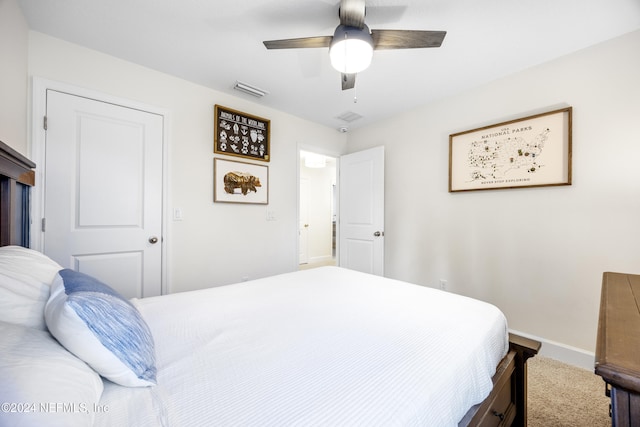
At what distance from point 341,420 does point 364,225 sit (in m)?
2.98

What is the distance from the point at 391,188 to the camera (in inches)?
131

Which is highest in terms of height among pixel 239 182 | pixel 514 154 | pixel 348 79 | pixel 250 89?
pixel 250 89

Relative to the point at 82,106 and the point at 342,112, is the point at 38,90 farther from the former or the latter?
the point at 342,112

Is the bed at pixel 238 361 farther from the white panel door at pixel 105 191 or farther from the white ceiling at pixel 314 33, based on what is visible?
the white ceiling at pixel 314 33

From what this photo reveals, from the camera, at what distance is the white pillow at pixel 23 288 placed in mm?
688

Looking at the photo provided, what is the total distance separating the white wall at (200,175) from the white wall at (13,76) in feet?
0.62

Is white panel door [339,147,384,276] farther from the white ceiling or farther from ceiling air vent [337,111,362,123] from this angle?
the white ceiling

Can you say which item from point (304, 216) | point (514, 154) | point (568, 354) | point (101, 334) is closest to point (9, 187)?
point (101, 334)

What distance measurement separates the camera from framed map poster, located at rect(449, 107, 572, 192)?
81.6 inches

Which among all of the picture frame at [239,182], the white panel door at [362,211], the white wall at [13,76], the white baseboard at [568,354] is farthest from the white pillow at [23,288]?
the white baseboard at [568,354]

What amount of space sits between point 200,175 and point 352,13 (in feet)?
6.56

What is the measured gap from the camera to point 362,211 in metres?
3.54

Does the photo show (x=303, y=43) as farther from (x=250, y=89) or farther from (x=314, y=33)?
(x=250, y=89)

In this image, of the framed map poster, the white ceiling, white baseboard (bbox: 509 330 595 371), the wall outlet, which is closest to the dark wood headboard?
the wall outlet
